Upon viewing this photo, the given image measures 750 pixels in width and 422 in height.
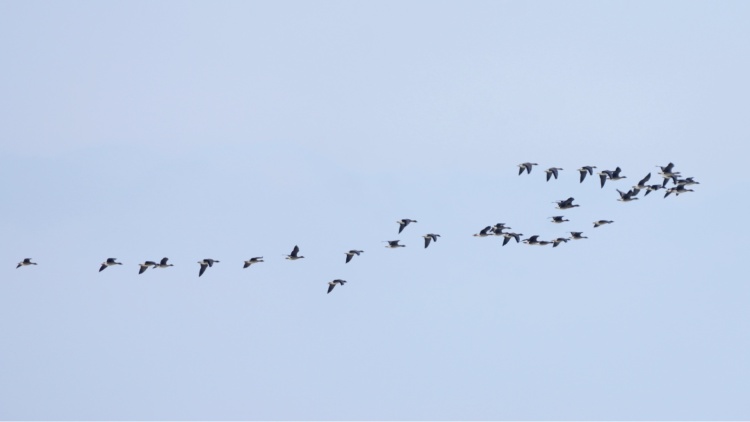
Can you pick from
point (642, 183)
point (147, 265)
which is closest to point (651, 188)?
point (642, 183)

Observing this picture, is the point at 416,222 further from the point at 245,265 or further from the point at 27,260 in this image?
the point at 27,260

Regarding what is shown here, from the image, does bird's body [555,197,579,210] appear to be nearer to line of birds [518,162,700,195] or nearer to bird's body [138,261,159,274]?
line of birds [518,162,700,195]

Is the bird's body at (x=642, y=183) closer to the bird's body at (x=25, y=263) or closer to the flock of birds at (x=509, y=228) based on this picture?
the flock of birds at (x=509, y=228)

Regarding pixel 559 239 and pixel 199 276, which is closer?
pixel 199 276

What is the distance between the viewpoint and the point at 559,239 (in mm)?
125500

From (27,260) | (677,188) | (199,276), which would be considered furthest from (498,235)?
(27,260)

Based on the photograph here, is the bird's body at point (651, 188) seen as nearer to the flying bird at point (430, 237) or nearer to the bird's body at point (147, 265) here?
the flying bird at point (430, 237)

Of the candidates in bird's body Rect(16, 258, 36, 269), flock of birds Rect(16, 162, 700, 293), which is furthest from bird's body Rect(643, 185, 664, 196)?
bird's body Rect(16, 258, 36, 269)

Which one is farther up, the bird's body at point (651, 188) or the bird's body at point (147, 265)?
the bird's body at point (651, 188)

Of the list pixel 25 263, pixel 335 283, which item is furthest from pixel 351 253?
pixel 25 263

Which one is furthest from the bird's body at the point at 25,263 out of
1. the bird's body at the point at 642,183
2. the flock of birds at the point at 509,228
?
the bird's body at the point at 642,183

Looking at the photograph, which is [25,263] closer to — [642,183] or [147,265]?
[147,265]

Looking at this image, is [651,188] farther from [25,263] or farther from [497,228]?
[25,263]

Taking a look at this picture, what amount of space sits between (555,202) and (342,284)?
55.3ft
